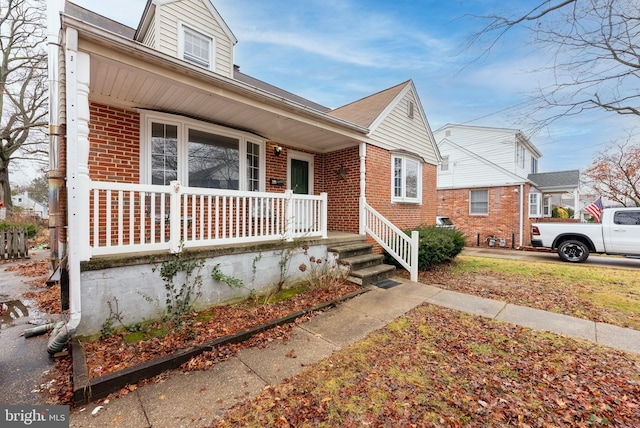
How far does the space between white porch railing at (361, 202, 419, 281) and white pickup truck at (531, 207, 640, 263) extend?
6.68 metres

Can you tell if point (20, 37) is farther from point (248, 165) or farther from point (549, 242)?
point (549, 242)

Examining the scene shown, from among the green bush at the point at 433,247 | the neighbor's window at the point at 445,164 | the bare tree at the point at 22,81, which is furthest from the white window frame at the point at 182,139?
the bare tree at the point at 22,81

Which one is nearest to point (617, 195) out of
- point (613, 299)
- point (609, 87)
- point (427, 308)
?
point (613, 299)

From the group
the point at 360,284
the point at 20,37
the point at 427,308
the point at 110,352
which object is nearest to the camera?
the point at 110,352

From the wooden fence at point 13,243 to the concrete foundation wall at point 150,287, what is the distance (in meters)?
8.88

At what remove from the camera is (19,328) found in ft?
12.3

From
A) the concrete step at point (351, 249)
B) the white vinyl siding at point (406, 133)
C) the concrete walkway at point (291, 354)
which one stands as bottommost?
the concrete walkway at point (291, 354)

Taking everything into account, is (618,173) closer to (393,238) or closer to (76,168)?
(393,238)

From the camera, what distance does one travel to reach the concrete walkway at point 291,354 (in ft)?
7.27

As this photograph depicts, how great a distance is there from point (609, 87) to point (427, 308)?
4.40 meters

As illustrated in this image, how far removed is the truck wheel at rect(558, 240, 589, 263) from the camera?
9219mm

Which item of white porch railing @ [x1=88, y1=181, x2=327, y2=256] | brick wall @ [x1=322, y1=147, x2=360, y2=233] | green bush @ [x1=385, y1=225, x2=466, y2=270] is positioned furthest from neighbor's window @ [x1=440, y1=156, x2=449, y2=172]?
white porch railing @ [x1=88, y1=181, x2=327, y2=256]

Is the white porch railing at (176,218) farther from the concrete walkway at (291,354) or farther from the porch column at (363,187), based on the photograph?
the concrete walkway at (291,354)

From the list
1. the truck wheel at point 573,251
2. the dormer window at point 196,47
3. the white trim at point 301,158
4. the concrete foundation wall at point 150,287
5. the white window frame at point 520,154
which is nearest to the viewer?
the concrete foundation wall at point 150,287
